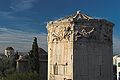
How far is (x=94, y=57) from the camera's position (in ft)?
29.3

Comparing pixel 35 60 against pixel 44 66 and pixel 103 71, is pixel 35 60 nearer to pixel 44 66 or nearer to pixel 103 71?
pixel 44 66

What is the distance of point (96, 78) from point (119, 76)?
38.1 meters

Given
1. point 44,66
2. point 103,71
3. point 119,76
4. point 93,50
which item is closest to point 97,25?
point 93,50

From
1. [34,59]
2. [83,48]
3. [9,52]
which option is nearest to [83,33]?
[83,48]

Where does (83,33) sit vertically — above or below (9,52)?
above

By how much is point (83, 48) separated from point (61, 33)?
0.93 m

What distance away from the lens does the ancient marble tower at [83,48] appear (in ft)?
29.0

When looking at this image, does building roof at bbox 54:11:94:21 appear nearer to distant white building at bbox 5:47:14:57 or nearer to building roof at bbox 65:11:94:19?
building roof at bbox 65:11:94:19

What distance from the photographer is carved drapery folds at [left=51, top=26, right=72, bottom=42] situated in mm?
8961

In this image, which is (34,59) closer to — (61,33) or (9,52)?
(61,33)

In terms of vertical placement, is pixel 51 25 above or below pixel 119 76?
above

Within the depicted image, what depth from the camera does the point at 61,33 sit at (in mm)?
9164

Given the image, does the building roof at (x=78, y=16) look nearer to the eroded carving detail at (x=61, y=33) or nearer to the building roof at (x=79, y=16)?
the building roof at (x=79, y=16)

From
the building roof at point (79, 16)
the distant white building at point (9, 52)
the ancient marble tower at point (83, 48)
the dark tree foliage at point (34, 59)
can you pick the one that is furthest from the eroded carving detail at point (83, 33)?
the distant white building at point (9, 52)
